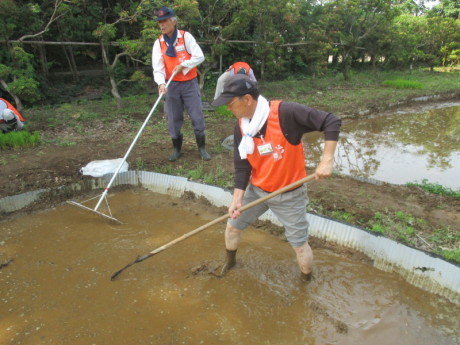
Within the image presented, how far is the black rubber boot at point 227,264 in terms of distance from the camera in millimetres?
3011

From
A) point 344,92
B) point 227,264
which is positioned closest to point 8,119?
point 227,264

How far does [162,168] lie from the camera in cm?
496

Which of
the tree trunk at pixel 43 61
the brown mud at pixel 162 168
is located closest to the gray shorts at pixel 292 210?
the brown mud at pixel 162 168

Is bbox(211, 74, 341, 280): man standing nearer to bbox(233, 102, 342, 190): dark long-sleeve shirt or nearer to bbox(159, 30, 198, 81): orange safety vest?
bbox(233, 102, 342, 190): dark long-sleeve shirt

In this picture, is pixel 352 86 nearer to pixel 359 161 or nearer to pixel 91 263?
pixel 359 161

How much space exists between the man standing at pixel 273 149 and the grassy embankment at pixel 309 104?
1.41 meters

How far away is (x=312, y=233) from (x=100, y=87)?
8.38 metres

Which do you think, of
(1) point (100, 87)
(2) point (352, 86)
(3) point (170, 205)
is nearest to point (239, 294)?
(3) point (170, 205)

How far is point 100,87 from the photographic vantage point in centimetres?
978

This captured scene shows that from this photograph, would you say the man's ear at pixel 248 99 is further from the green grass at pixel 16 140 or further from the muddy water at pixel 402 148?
the green grass at pixel 16 140

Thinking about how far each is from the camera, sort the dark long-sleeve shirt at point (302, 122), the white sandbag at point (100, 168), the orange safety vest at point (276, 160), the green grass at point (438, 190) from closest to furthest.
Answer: the dark long-sleeve shirt at point (302, 122)
the orange safety vest at point (276, 160)
the green grass at point (438, 190)
the white sandbag at point (100, 168)

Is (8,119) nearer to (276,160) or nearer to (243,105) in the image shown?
(243,105)

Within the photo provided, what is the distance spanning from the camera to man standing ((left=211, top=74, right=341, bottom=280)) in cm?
210

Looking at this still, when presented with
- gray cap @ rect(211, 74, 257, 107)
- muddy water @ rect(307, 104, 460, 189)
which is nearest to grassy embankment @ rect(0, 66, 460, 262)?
muddy water @ rect(307, 104, 460, 189)
